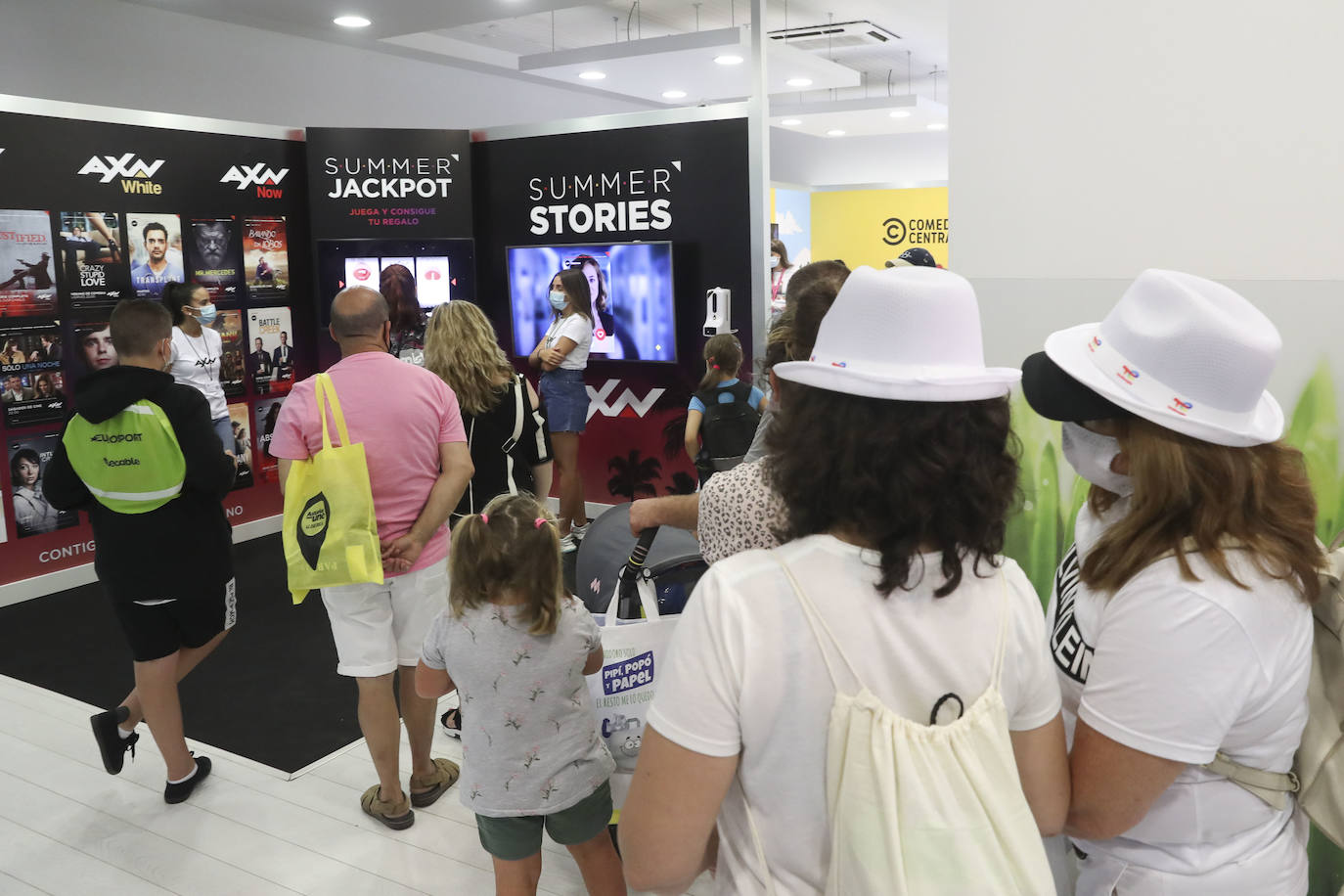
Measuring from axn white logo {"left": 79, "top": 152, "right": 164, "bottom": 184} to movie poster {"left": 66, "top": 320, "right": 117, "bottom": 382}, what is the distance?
79cm

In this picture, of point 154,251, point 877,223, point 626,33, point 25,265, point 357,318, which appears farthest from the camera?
point 877,223

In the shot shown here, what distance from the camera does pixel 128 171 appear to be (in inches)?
219

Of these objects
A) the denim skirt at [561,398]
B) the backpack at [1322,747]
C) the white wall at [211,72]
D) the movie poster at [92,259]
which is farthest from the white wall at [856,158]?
the backpack at [1322,747]

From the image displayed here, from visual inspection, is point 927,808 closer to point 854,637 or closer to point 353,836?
point 854,637

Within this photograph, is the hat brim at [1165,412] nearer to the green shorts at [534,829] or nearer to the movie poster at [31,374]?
the green shorts at [534,829]

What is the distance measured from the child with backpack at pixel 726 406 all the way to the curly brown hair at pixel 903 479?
3.59m

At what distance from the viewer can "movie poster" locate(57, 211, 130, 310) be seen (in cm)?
529

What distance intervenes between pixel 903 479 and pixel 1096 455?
0.51 metres

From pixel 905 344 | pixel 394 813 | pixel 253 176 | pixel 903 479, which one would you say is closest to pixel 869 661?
pixel 903 479

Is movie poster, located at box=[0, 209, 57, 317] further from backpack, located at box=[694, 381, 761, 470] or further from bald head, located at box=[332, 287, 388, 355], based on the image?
backpack, located at box=[694, 381, 761, 470]

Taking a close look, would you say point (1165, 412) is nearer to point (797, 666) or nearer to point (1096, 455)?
point (1096, 455)

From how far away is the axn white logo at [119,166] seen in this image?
5.41 meters

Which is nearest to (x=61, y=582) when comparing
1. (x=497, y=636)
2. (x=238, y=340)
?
(x=238, y=340)

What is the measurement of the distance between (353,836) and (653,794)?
7.55ft
